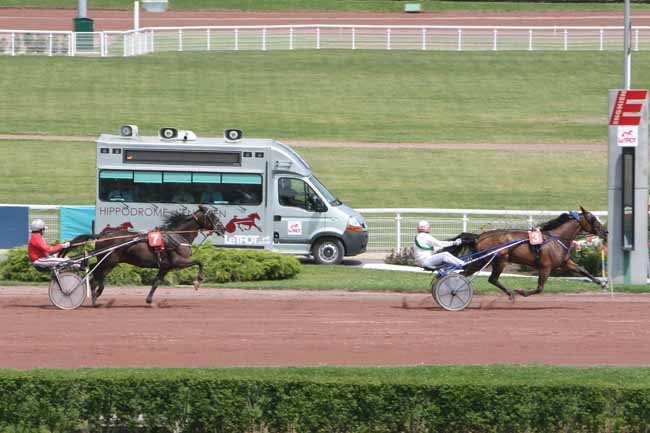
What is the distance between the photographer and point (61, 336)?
586 inches

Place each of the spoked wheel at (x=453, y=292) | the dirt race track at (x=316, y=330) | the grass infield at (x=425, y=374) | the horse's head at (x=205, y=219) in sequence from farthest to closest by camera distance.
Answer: the horse's head at (x=205, y=219)
the spoked wheel at (x=453, y=292)
the dirt race track at (x=316, y=330)
the grass infield at (x=425, y=374)

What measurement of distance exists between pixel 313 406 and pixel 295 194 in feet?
44.3

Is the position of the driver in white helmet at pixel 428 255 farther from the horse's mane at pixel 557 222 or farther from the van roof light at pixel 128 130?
the van roof light at pixel 128 130

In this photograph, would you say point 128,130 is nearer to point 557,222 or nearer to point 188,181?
point 188,181

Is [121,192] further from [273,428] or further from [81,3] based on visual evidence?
[81,3]

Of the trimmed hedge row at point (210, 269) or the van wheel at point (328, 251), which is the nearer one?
the trimmed hedge row at point (210, 269)

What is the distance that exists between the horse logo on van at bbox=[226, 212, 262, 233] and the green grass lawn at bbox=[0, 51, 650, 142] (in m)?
12.6

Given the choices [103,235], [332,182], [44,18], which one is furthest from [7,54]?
[103,235]

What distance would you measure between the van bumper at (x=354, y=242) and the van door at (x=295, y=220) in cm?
57

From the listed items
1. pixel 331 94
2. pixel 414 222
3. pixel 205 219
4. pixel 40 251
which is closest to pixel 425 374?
pixel 205 219

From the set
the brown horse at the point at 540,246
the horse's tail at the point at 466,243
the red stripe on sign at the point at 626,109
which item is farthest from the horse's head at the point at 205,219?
the red stripe on sign at the point at 626,109

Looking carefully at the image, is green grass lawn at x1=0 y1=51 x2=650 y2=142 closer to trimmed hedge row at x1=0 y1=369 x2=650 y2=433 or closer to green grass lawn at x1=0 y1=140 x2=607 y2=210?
green grass lawn at x1=0 y1=140 x2=607 y2=210

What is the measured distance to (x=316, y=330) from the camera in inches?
608

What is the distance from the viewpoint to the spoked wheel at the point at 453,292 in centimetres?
1653
